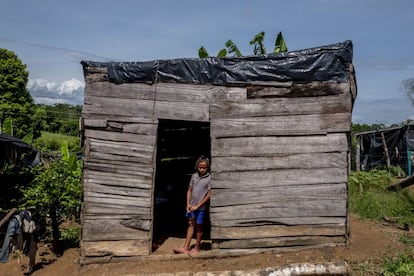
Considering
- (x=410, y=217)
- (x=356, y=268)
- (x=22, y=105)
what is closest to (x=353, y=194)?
(x=410, y=217)

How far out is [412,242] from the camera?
24.2 feet

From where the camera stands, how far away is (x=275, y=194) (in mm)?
6914

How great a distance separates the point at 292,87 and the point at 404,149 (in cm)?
1466

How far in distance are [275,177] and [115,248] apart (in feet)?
9.61

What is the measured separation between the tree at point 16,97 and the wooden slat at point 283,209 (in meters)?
17.6

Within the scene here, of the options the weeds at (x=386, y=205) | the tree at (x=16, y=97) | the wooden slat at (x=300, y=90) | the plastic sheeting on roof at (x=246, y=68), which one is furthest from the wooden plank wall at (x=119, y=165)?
the tree at (x=16, y=97)

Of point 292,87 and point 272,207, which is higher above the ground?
point 292,87

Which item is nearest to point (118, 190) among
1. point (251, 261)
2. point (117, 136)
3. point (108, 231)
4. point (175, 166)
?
point (108, 231)

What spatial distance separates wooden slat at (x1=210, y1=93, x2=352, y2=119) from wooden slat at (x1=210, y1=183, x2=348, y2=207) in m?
1.22

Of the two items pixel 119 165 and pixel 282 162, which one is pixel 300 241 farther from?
pixel 119 165

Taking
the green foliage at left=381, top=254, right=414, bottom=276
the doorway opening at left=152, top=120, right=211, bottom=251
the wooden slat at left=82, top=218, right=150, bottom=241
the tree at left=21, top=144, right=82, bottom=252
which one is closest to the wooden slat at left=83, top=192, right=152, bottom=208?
the wooden slat at left=82, top=218, right=150, bottom=241

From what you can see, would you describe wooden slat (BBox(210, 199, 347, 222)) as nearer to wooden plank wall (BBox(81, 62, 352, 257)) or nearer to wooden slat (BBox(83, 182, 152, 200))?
wooden plank wall (BBox(81, 62, 352, 257))

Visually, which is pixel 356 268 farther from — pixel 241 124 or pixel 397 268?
pixel 241 124

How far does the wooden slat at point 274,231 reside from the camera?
22.6ft
